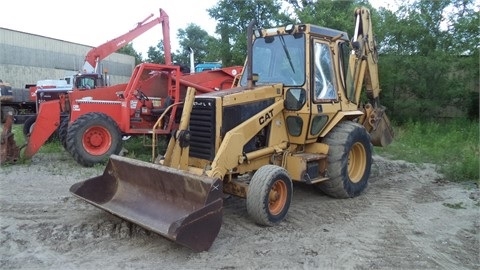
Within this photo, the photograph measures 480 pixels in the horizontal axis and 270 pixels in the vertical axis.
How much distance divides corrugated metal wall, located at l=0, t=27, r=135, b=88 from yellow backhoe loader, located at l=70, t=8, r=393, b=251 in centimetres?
2338

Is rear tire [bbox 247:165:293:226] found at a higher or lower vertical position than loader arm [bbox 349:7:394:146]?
lower

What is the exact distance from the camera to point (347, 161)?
6.34 meters

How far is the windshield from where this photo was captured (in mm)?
6038

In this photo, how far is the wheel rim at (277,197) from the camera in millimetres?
5173

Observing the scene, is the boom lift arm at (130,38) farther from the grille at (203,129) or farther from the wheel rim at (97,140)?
the grille at (203,129)

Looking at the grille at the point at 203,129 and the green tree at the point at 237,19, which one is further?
the green tree at the point at 237,19

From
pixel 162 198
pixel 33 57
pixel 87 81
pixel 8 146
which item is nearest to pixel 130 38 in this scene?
pixel 87 81

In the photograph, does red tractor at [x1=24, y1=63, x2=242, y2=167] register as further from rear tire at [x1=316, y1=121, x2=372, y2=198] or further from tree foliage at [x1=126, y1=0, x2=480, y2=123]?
tree foliage at [x1=126, y1=0, x2=480, y2=123]

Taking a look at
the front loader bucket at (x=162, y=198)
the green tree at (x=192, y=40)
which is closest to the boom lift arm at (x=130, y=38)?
the front loader bucket at (x=162, y=198)

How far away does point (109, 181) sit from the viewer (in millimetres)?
5492

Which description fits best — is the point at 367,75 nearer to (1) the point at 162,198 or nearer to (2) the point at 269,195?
(2) the point at 269,195

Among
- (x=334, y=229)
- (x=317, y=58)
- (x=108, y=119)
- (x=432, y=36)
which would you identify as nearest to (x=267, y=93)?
(x=317, y=58)

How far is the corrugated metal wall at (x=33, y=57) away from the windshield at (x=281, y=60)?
23134 mm

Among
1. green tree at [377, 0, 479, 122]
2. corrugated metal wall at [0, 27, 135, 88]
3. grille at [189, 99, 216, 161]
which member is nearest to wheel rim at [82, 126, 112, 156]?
grille at [189, 99, 216, 161]
